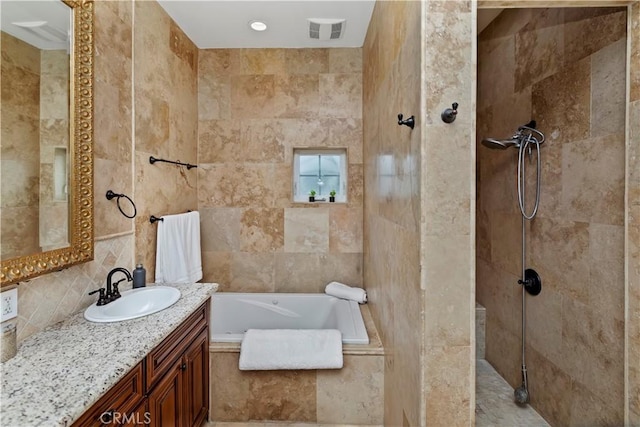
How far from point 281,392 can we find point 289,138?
2.09 meters

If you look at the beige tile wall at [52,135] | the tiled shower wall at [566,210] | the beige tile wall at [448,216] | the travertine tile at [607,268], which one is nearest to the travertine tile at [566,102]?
the tiled shower wall at [566,210]

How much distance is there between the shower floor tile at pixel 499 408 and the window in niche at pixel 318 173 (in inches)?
73.2

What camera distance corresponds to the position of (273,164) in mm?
2752

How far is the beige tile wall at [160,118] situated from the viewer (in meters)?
1.91

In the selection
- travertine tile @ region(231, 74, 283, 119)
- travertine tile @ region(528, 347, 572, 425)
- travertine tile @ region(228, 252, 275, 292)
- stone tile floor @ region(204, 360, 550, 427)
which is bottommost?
stone tile floor @ region(204, 360, 550, 427)

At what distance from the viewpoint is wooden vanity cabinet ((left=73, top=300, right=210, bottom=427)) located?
965 millimetres

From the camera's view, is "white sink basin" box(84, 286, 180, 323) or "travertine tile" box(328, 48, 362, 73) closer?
"white sink basin" box(84, 286, 180, 323)

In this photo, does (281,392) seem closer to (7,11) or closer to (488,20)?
(7,11)

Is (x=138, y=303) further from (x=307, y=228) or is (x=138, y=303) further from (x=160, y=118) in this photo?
(x=307, y=228)

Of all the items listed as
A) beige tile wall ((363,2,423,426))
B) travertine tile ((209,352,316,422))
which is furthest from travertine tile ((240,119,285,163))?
travertine tile ((209,352,316,422))

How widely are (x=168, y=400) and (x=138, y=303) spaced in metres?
0.53

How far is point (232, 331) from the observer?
2.58 m

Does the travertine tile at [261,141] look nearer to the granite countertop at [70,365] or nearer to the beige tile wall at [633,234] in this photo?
the granite countertop at [70,365]

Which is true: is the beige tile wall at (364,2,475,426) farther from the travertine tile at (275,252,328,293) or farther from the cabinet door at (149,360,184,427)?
the travertine tile at (275,252,328,293)
